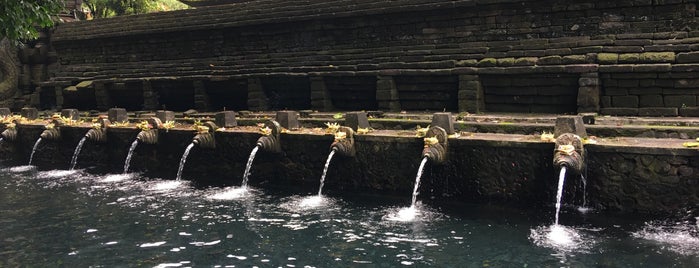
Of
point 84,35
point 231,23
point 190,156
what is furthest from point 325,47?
point 84,35

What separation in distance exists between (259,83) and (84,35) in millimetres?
10838

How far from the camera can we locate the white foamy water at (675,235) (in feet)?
21.2

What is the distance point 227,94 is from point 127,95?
16.9 ft

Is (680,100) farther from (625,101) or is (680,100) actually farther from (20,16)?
(20,16)

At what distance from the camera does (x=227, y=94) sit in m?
18.8

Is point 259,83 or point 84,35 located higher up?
point 84,35

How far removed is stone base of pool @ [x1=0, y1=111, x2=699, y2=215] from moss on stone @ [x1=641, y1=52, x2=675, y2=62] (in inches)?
74.8

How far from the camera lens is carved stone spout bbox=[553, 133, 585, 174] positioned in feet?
24.4

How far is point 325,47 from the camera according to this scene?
17.1 meters

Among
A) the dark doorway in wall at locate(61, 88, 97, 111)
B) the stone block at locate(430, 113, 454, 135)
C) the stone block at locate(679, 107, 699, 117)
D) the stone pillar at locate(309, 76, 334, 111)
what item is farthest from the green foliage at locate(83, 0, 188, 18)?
the stone block at locate(679, 107, 699, 117)

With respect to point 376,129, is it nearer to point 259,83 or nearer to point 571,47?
point 571,47

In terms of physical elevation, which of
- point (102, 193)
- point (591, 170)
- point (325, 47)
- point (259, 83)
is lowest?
point (102, 193)

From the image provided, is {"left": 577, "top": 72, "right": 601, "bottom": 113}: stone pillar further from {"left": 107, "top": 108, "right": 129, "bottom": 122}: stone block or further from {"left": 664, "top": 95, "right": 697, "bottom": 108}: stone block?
{"left": 107, "top": 108, "right": 129, "bottom": 122}: stone block

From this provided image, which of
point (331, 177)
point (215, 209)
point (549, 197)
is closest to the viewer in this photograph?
point (549, 197)
